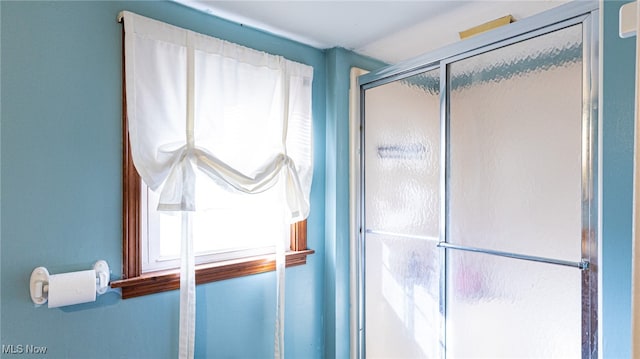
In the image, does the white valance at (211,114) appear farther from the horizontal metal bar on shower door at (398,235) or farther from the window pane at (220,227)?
the horizontal metal bar on shower door at (398,235)

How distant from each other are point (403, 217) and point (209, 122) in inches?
40.8

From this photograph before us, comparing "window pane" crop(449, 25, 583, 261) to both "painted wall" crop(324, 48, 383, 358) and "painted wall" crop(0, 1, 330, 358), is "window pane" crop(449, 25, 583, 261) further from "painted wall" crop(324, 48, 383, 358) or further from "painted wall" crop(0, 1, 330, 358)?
"painted wall" crop(0, 1, 330, 358)

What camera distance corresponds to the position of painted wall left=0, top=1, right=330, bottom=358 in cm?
115

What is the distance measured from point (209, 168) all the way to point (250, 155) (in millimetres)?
229

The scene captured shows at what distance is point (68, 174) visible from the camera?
125 cm

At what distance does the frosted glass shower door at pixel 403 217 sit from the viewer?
5.48 feet

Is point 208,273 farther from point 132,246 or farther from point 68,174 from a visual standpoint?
point 68,174

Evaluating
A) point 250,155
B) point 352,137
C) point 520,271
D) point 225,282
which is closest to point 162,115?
point 250,155

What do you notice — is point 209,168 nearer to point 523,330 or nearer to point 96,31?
point 96,31

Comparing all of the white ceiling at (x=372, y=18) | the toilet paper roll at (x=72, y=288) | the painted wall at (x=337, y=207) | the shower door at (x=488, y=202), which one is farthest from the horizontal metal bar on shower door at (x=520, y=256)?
the toilet paper roll at (x=72, y=288)

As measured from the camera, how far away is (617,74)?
1.11 metres

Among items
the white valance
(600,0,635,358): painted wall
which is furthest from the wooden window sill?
(600,0,635,358): painted wall

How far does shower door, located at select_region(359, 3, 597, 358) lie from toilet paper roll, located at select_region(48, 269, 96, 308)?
1.33m

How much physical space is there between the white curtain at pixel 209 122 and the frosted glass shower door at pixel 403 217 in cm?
40
